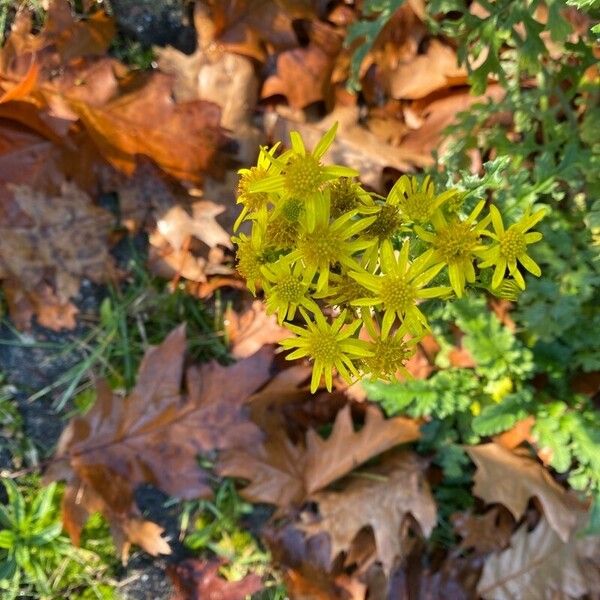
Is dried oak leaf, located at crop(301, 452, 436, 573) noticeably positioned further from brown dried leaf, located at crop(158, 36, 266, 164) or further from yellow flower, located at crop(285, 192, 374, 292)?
yellow flower, located at crop(285, 192, 374, 292)

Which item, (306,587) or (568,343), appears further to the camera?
(306,587)

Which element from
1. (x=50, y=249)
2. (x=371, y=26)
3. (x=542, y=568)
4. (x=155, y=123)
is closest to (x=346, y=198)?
(x=371, y=26)

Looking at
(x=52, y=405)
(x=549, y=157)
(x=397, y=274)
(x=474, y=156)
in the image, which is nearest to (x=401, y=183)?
(x=397, y=274)

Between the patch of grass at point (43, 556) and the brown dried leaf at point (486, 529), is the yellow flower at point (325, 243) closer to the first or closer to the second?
the brown dried leaf at point (486, 529)

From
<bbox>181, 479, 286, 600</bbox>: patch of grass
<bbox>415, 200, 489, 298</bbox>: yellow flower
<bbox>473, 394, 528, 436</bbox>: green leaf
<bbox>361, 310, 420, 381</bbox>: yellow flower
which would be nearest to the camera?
<bbox>415, 200, 489, 298</bbox>: yellow flower

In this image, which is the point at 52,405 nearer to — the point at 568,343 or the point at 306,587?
the point at 306,587

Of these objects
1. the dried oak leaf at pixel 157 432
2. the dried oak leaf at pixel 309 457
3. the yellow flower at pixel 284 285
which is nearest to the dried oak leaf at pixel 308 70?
the dried oak leaf at pixel 157 432

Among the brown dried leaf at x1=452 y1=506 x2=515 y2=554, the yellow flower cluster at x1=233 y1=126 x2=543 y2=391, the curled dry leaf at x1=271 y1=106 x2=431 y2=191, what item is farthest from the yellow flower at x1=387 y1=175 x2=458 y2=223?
the brown dried leaf at x1=452 y1=506 x2=515 y2=554
